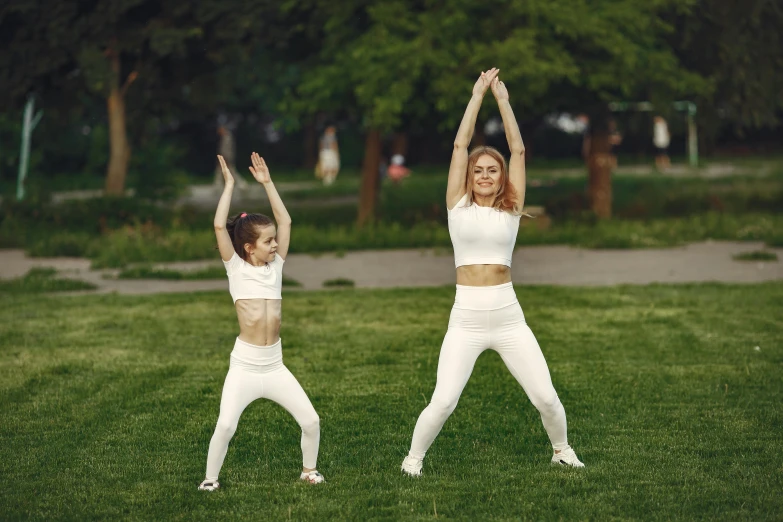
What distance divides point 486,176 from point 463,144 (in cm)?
21

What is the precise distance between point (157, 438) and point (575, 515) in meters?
2.98

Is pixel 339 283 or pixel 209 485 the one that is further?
pixel 339 283

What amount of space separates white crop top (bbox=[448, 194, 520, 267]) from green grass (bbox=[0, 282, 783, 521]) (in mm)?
→ 1190

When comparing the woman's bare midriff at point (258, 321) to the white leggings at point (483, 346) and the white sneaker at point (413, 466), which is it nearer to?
the white leggings at point (483, 346)

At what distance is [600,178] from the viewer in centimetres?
2295

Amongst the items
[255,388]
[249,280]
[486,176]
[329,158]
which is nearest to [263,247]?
[249,280]

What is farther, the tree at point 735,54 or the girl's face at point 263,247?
the tree at point 735,54

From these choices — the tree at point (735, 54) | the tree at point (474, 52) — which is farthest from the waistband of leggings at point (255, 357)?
the tree at point (735, 54)

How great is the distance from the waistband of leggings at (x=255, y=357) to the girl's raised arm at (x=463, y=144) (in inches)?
48.6

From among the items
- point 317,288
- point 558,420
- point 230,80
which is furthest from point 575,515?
point 230,80

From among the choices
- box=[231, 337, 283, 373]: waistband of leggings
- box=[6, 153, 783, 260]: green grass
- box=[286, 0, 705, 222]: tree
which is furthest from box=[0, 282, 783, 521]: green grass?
box=[286, 0, 705, 222]: tree

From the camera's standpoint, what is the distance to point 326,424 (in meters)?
8.23

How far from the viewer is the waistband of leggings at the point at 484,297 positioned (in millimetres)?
6559

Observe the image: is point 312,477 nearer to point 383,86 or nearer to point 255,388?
point 255,388
